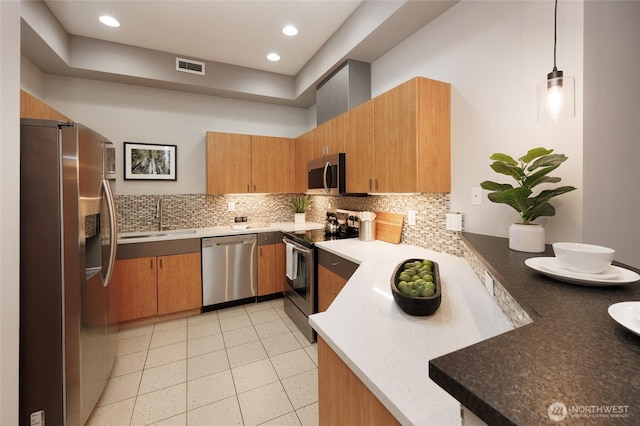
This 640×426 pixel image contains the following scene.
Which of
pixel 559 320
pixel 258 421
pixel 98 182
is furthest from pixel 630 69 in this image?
pixel 98 182

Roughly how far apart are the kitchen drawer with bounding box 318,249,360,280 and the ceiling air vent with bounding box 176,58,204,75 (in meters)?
2.71

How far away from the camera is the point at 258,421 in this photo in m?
1.67

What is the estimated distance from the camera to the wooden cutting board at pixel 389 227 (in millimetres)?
2492

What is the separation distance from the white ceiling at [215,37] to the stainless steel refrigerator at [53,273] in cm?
153

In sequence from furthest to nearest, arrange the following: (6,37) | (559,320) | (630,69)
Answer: (630,69), (6,37), (559,320)

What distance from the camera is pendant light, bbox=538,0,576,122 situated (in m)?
1.22

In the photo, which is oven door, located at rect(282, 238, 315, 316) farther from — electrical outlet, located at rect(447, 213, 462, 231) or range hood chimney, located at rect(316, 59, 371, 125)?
range hood chimney, located at rect(316, 59, 371, 125)

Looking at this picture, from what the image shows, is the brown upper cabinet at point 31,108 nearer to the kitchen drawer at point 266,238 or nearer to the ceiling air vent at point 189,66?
the ceiling air vent at point 189,66

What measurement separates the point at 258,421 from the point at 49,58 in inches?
146

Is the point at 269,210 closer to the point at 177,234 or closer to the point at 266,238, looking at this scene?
the point at 266,238

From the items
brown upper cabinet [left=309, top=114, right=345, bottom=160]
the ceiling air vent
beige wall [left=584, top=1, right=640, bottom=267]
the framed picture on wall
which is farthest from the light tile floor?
the ceiling air vent

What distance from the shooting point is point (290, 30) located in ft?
9.05

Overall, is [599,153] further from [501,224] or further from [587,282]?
[587,282]

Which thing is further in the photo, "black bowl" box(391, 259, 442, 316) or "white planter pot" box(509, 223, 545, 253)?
"white planter pot" box(509, 223, 545, 253)
